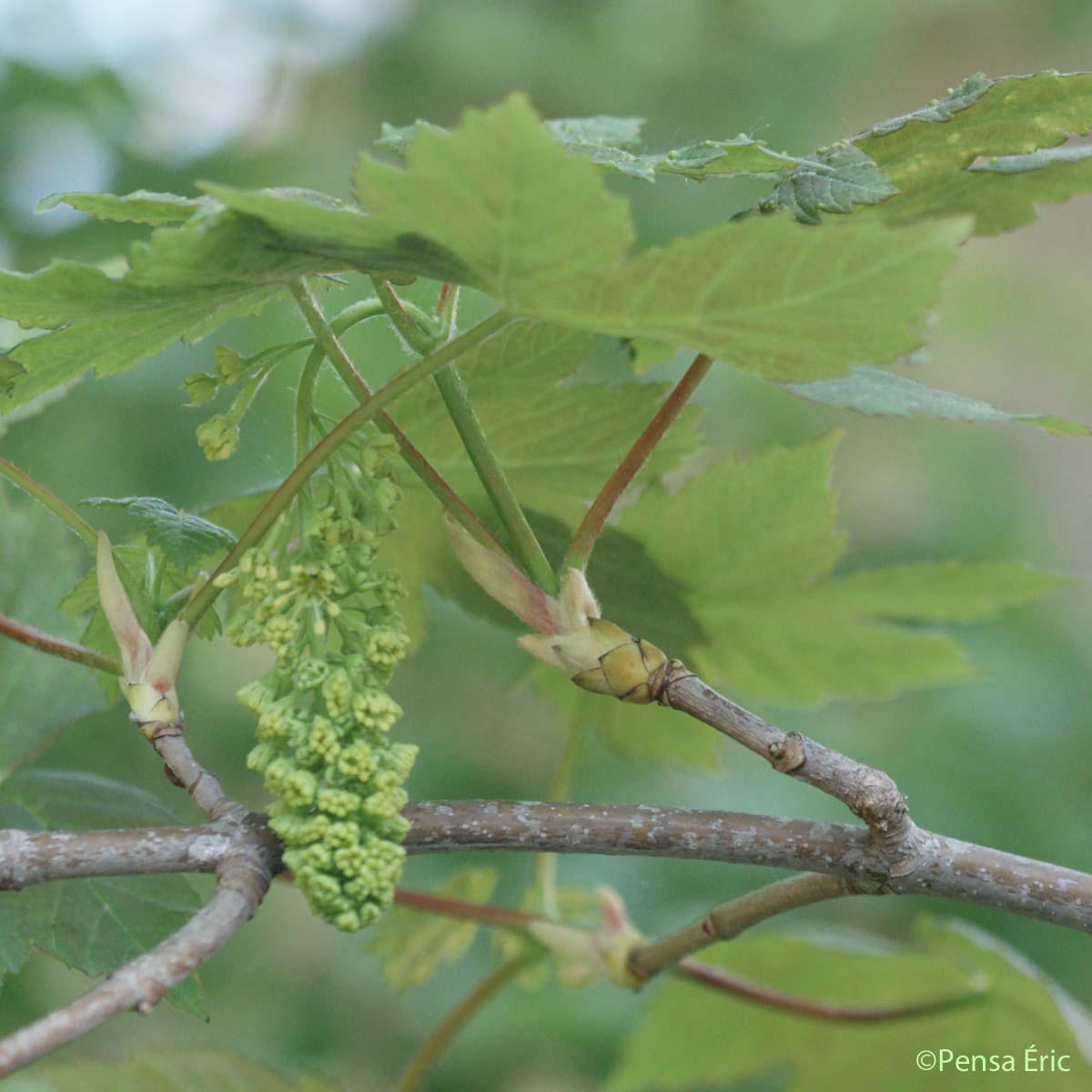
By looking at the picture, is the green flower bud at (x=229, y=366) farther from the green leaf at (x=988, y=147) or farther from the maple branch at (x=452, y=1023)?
the maple branch at (x=452, y=1023)

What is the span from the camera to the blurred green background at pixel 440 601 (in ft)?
4.17

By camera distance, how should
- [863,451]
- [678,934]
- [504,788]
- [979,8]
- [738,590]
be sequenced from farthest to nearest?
[979,8] < [863,451] < [504,788] < [738,590] < [678,934]

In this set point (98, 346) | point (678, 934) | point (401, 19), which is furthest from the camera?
point (401, 19)

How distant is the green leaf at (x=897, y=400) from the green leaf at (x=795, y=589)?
242 millimetres

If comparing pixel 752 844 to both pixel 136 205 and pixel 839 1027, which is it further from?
pixel 839 1027

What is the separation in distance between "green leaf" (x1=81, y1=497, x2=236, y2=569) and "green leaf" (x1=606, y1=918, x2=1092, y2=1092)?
498 millimetres

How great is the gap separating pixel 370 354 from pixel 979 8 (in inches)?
114

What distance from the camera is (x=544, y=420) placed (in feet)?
1.94

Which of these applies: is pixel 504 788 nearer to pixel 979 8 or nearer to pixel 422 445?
pixel 422 445

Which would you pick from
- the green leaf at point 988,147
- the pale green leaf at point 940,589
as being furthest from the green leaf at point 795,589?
the green leaf at point 988,147

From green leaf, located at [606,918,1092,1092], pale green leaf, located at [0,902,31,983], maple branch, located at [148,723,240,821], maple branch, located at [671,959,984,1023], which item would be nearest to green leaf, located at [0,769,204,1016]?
pale green leaf, located at [0,902,31,983]

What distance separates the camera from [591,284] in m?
0.37

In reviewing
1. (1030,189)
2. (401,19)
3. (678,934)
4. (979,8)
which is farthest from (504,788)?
(979,8)

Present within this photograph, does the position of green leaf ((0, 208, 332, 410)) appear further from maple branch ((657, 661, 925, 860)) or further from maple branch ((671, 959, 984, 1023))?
maple branch ((671, 959, 984, 1023))
